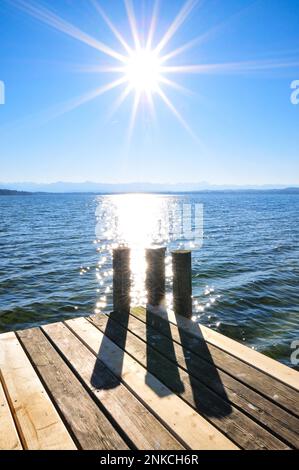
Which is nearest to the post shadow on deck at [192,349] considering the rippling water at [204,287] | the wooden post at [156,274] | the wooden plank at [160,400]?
the wooden plank at [160,400]

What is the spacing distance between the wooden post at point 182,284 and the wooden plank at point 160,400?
160cm

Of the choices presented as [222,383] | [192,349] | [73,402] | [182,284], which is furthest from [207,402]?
[182,284]

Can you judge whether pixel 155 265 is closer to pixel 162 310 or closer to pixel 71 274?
pixel 162 310

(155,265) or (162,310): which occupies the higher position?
(155,265)

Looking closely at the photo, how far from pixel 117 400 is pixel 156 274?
10.3 feet

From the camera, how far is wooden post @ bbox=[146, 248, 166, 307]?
6.50 m

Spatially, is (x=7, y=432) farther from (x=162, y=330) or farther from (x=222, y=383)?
(x=162, y=330)

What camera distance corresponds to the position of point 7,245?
23.7 metres

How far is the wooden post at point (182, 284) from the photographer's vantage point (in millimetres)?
6094

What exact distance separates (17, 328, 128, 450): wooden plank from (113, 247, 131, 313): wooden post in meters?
1.78

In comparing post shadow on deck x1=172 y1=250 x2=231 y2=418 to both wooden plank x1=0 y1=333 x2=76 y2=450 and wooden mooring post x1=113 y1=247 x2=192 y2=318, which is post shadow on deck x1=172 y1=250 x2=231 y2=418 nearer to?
wooden mooring post x1=113 y1=247 x2=192 y2=318

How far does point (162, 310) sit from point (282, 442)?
11.4 ft
